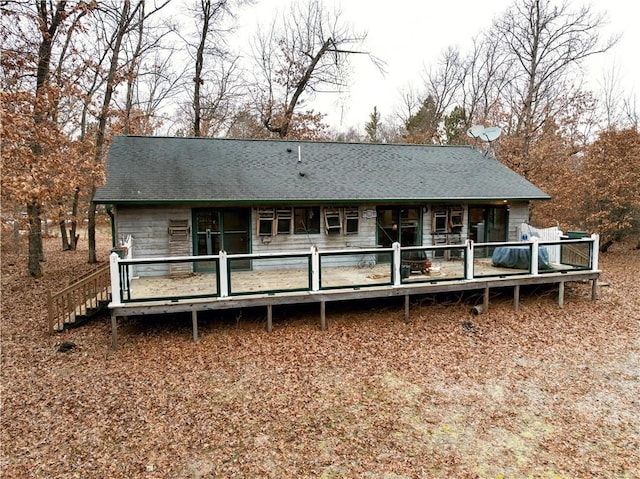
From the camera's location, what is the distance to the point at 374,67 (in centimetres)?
2091

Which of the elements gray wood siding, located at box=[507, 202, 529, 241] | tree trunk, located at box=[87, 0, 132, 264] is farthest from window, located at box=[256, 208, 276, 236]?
tree trunk, located at box=[87, 0, 132, 264]

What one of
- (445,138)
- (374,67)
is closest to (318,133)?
(374,67)

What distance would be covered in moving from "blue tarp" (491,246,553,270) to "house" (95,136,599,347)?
0.12 feet

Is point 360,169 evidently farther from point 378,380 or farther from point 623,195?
point 623,195

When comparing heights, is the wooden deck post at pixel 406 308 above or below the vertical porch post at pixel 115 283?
below

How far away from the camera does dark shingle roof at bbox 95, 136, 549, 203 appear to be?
989 cm

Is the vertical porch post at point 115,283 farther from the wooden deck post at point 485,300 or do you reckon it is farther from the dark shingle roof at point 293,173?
the wooden deck post at point 485,300

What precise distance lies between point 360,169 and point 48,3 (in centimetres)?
1049

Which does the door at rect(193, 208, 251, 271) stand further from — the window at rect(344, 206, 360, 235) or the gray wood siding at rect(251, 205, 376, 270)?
the window at rect(344, 206, 360, 235)

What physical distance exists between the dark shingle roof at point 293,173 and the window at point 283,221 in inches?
19.9

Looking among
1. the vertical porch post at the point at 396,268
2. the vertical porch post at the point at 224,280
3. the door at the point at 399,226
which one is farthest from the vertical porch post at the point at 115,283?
the door at the point at 399,226

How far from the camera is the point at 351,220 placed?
11.0m

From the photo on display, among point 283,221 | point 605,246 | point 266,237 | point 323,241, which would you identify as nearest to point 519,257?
point 323,241

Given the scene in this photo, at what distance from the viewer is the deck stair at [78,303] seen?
799cm
